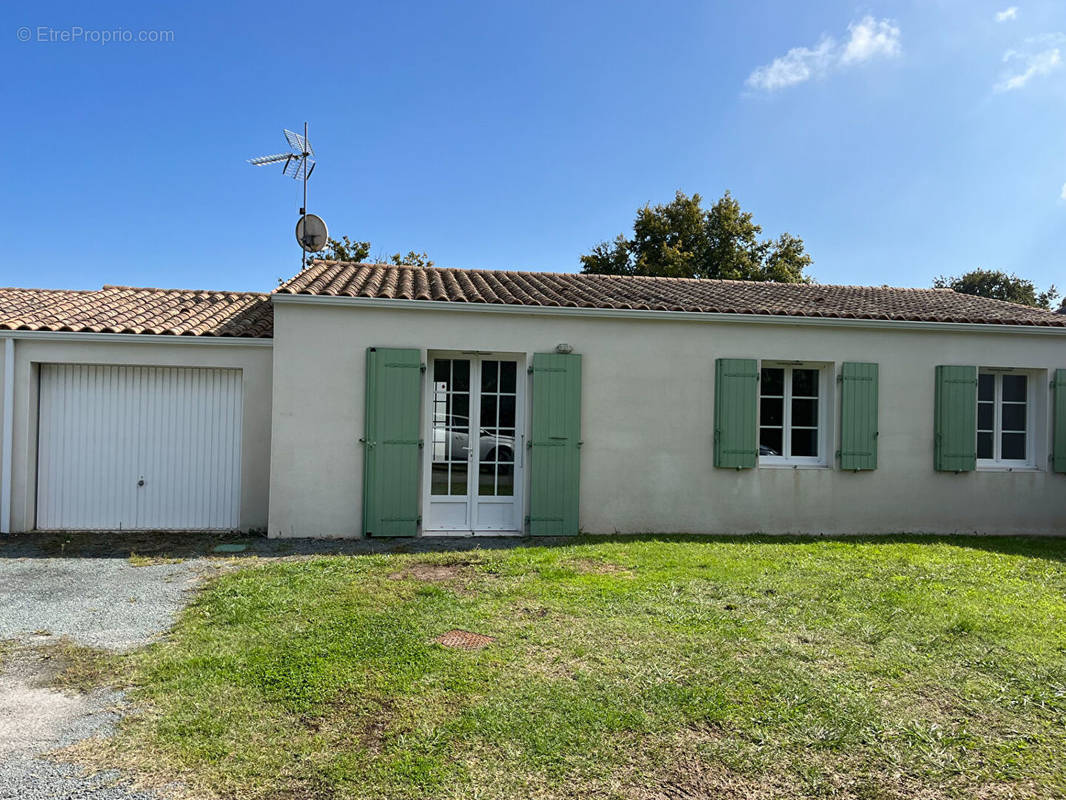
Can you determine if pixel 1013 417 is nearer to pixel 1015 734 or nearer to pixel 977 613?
pixel 977 613

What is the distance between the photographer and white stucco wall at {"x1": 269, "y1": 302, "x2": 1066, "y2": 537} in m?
7.39

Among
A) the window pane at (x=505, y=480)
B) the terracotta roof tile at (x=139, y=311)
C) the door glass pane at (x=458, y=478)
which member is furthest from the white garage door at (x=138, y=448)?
the window pane at (x=505, y=480)

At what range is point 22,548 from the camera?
6.74 metres

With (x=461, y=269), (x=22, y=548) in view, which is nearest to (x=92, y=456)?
(x=22, y=548)

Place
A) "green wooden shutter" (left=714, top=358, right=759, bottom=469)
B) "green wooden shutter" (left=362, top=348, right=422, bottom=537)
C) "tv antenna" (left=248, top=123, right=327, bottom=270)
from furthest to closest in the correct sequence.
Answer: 1. "tv antenna" (left=248, top=123, right=327, bottom=270)
2. "green wooden shutter" (left=714, top=358, right=759, bottom=469)
3. "green wooden shutter" (left=362, top=348, right=422, bottom=537)

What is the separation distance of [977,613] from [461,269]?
8.19m

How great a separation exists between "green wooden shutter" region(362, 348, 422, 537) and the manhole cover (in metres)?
3.39

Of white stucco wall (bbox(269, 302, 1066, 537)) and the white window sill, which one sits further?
the white window sill

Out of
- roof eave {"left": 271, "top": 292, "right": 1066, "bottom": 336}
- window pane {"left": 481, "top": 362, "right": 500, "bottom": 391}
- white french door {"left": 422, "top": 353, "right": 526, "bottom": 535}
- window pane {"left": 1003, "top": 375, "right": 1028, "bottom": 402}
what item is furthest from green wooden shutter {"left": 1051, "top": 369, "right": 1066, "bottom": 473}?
window pane {"left": 481, "top": 362, "right": 500, "bottom": 391}

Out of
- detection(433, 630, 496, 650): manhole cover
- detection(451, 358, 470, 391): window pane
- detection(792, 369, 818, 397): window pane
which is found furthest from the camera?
detection(792, 369, 818, 397): window pane

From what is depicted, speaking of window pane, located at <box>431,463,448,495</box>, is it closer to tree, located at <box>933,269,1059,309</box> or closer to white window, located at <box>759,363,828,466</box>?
white window, located at <box>759,363,828,466</box>

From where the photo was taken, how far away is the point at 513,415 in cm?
786

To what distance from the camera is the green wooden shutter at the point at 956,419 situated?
27.3ft

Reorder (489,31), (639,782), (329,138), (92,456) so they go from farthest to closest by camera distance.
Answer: (329,138) < (489,31) < (92,456) < (639,782)
